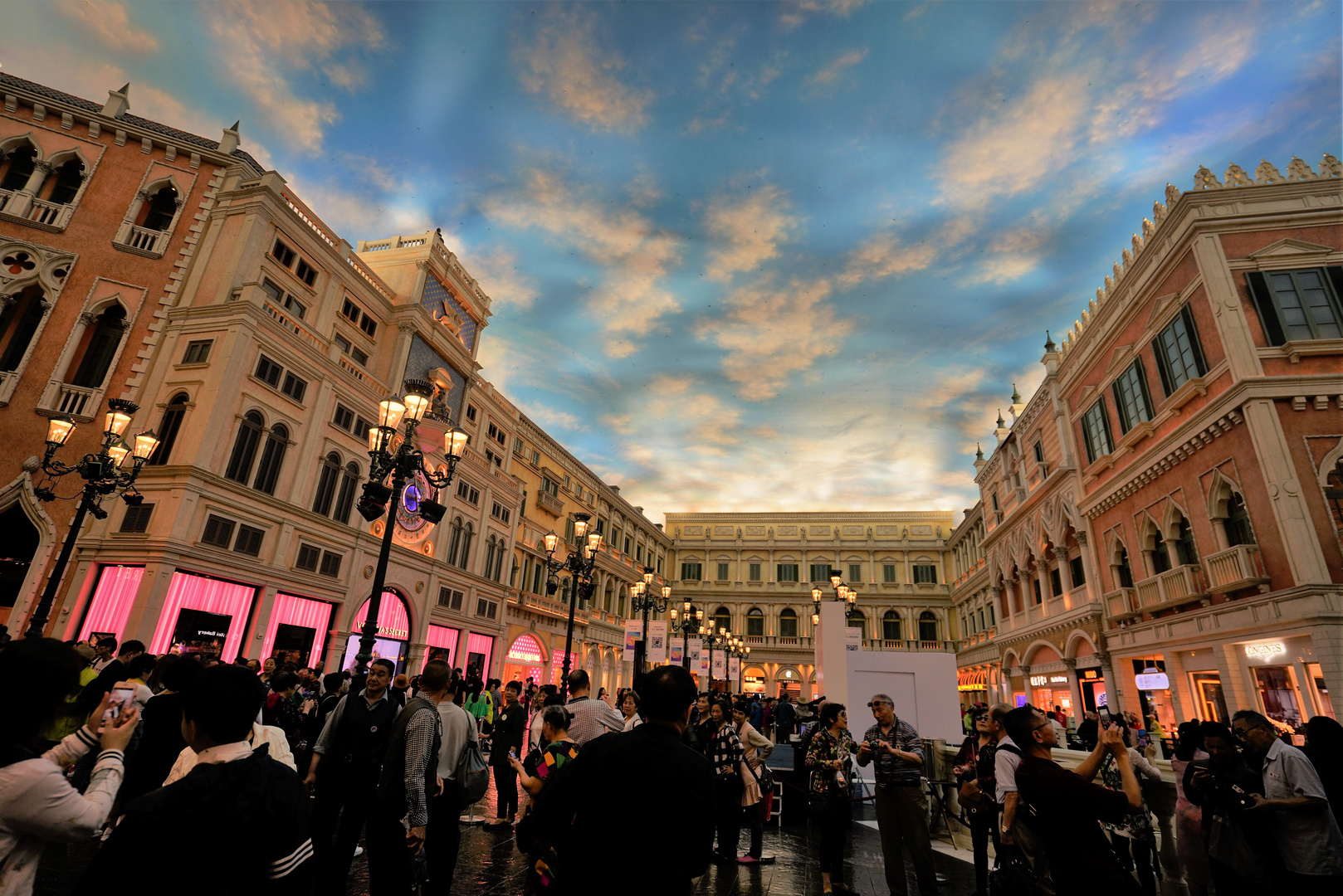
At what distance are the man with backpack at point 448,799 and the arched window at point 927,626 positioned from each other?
53320 mm

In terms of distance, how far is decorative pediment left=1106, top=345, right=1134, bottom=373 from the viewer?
19719 mm

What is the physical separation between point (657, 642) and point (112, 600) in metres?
12.7

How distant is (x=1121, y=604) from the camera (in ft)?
64.1

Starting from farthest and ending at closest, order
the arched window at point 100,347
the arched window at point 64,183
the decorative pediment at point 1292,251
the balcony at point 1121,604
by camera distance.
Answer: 1. the balcony at point 1121,604
2. the arched window at point 64,183
3. the arched window at point 100,347
4. the decorative pediment at point 1292,251

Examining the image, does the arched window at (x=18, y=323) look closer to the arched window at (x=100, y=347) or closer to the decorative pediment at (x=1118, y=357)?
the arched window at (x=100, y=347)

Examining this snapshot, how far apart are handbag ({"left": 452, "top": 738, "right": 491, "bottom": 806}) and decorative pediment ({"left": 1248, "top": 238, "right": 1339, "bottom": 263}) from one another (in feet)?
A: 64.6

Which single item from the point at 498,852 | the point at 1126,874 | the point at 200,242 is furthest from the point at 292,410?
the point at 1126,874

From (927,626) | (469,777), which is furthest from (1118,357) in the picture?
(927,626)

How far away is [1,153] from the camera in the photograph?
17016mm

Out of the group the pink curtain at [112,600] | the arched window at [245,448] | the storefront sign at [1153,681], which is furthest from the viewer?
the storefront sign at [1153,681]

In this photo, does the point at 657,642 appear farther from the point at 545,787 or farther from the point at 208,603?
the point at 545,787

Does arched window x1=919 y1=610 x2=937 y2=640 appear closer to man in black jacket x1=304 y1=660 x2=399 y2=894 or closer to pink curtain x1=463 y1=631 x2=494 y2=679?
pink curtain x1=463 y1=631 x2=494 y2=679

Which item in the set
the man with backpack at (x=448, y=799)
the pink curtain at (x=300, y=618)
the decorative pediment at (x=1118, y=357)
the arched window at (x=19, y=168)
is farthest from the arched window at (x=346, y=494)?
the decorative pediment at (x=1118, y=357)

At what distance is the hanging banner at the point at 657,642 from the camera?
15.3 m
